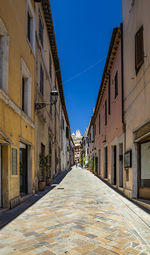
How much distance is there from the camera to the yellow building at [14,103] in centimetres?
693

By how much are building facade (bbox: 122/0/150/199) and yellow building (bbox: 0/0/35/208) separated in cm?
401

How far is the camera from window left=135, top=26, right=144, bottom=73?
321 inches

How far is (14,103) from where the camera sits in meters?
7.81

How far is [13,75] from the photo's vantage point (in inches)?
307

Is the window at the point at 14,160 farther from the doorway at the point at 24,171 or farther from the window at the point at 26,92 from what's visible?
the window at the point at 26,92

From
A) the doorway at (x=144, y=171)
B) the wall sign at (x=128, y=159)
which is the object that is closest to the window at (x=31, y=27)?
the wall sign at (x=128, y=159)

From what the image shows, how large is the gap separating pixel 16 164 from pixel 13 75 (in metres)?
2.81

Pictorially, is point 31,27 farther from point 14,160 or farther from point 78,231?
point 78,231

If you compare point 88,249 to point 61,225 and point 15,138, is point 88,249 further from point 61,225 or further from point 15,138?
point 15,138

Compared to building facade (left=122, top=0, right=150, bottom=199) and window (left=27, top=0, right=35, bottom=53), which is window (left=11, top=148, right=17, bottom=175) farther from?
window (left=27, top=0, right=35, bottom=53)

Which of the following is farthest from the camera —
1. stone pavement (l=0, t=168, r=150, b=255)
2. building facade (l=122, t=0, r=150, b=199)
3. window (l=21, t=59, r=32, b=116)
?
window (l=21, t=59, r=32, b=116)

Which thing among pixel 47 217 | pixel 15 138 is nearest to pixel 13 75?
pixel 15 138

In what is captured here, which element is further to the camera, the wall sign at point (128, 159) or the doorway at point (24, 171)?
the doorway at point (24, 171)

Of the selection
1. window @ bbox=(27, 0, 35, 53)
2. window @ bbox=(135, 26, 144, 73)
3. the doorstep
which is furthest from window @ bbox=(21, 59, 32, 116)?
the doorstep
